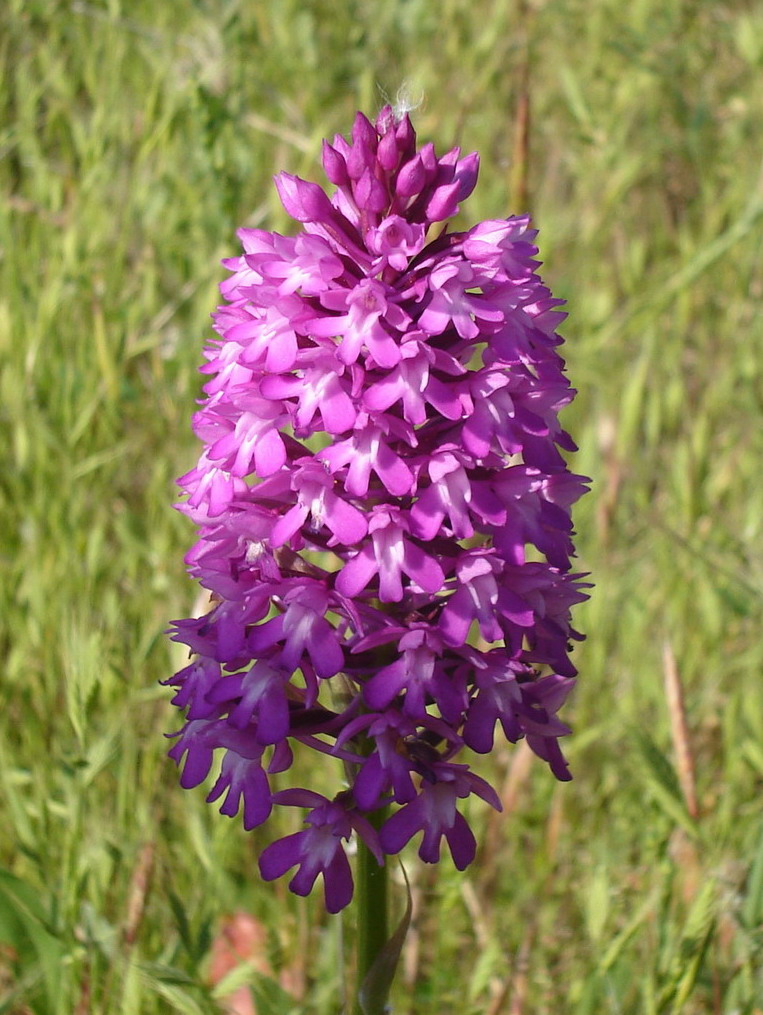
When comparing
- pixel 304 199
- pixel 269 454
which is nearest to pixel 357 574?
pixel 269 454

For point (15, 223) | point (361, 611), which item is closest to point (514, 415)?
point (361, 611)

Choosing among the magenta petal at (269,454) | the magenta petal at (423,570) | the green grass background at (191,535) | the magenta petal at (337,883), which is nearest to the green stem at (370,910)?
the magenta petal at (337,883)

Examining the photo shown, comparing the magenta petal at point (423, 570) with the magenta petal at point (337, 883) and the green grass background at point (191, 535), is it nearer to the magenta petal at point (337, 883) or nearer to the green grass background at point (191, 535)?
the magenta petal at point (337, 883)

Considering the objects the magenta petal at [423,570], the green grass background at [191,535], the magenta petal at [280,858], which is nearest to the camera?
the magenta petal at [423,570]

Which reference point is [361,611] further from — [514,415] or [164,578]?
[164,578]

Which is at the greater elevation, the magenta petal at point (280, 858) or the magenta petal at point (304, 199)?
the magenta petal at point (304, 199)

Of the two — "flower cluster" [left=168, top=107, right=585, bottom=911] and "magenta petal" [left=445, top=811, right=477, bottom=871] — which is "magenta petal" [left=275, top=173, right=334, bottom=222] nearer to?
"flower cluster" [left=168, top=107, right=585, bottom=911]
